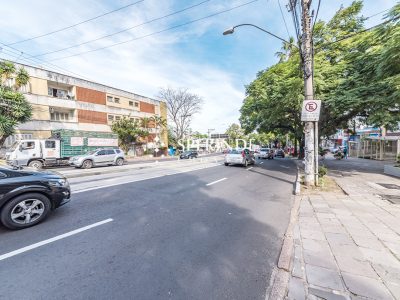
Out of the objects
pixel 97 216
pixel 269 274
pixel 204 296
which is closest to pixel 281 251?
pixel 269 274

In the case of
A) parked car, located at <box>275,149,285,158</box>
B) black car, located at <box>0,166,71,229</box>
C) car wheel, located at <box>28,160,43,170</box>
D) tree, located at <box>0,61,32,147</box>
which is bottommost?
parked car, located at <box>275,149,285,158</box>

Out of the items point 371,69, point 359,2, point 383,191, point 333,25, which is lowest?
point 383,191

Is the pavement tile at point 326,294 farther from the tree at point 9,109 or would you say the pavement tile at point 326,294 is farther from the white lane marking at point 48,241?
the tree at point 9,109

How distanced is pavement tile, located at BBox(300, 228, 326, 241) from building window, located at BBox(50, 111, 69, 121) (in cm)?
2813

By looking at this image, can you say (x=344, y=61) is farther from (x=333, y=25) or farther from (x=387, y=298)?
(x=387, y=298)

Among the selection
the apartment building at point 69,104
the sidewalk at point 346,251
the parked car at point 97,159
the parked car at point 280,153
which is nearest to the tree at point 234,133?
the parked car at point 280,153

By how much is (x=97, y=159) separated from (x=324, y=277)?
686 inches

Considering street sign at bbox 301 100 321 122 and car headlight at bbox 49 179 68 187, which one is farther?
street sign at bbox 301 100 321 122

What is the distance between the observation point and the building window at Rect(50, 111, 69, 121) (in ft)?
77.0

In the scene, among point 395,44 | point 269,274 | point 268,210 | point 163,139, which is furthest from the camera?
point 163,139

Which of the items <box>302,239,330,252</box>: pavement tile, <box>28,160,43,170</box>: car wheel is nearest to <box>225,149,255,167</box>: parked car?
<box>302,239,330,252</box>: pavement tile

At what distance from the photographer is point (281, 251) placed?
134 inches

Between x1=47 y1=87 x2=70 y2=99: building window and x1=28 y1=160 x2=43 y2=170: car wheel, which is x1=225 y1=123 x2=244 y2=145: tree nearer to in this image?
x1=47 y1=87 x2=70 y2=99: building window

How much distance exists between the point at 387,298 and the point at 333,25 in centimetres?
1903
